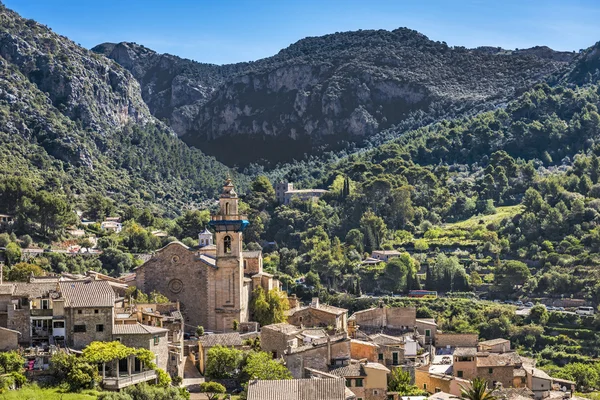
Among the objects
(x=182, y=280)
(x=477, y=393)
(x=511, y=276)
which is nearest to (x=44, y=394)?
(x=477, y=393)

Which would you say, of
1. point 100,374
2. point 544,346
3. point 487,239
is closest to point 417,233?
point 487,239

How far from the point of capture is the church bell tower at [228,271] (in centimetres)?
6353

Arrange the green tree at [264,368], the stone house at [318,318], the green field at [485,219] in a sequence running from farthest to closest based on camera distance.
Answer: the green field at [485,219]
the stone house at [318,318]
the green tree at [264,368]

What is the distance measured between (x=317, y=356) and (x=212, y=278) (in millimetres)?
12231

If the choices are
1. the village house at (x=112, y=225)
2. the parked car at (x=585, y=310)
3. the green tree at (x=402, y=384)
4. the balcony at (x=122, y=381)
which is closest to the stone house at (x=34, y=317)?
the balcony at (x=122, y=381)

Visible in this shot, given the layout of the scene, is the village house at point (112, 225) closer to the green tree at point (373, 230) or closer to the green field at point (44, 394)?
the green tree at point (373, 230)

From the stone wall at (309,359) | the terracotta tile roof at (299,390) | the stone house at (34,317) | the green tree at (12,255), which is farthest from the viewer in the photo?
the green tree at (12,255)

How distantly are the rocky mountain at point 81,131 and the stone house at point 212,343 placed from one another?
56.4m

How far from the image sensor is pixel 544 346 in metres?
81.9

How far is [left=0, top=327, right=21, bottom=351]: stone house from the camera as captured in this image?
48.2 m

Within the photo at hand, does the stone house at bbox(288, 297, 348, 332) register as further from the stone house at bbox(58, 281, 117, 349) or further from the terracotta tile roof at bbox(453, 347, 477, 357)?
the stone house at bbox(58, 281, 117, 349)

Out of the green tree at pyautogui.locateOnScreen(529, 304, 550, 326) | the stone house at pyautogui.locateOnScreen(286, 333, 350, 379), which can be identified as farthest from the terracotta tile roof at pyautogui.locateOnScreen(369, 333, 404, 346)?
the green tree at pyautogui.locateOnScreen(529, 304, 550, 326)

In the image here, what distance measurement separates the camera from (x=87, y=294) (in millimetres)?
50281

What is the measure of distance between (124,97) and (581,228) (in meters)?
75.2
